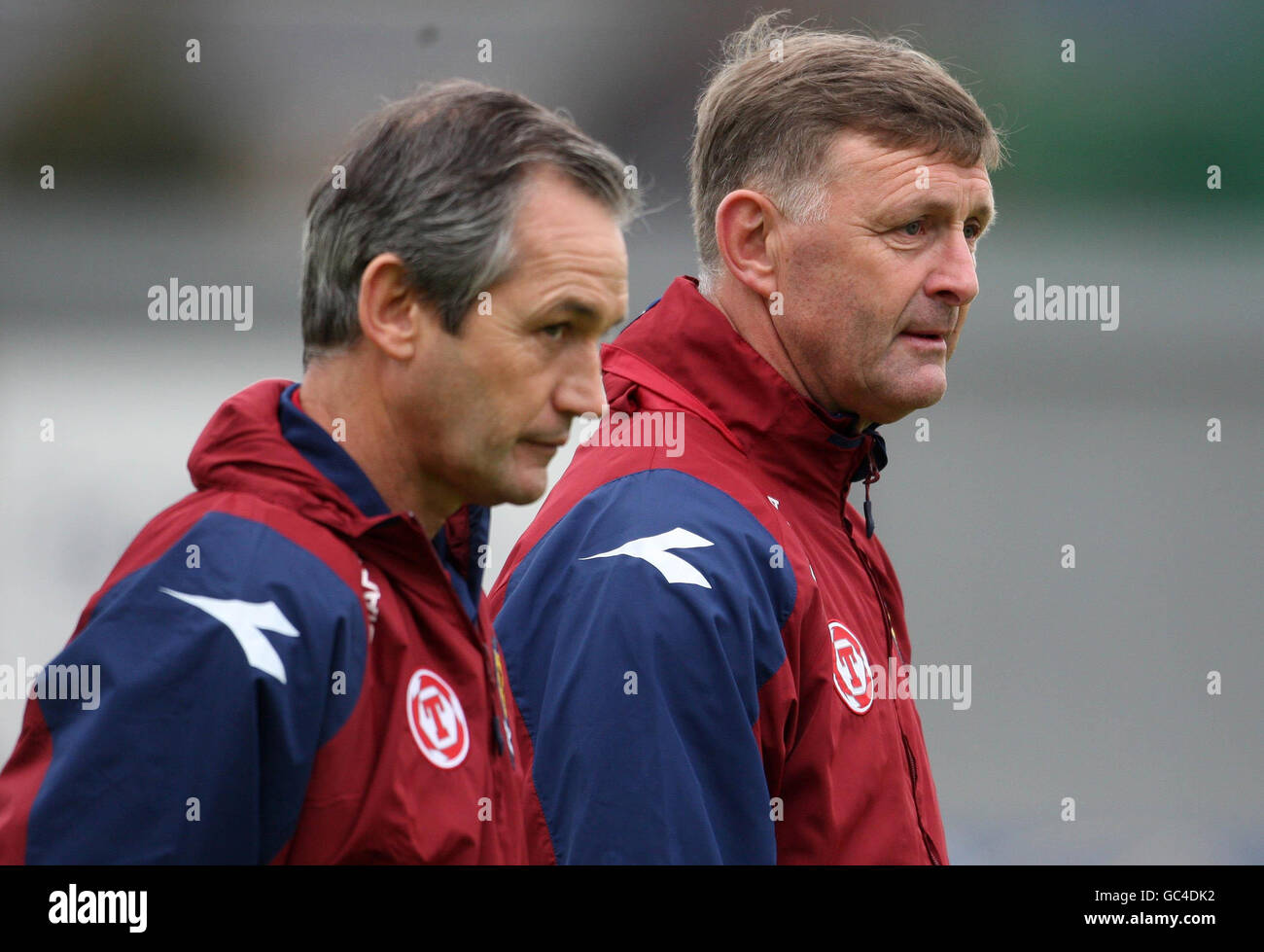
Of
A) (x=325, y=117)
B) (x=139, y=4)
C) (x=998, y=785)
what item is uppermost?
(x=139, y=4)

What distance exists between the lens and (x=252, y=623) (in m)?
1.33

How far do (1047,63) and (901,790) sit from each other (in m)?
7.05

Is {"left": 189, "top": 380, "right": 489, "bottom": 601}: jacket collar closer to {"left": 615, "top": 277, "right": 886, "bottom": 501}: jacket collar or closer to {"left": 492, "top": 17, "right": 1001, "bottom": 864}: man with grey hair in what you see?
{"left": 492, "top": 17, "right": 1001, "bottom": 864}: man with grey hair

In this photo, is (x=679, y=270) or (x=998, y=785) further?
(x=679, y=270)

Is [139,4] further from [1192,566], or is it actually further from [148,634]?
[148,634]

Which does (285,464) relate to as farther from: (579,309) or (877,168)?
(877,168)

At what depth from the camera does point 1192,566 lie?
8383mm

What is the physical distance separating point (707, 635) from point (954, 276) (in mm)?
766

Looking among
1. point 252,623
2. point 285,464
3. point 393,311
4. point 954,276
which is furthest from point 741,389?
point 252,623

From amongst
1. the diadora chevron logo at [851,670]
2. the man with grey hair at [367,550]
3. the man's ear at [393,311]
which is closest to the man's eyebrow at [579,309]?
the man with grey hair at [367,550]

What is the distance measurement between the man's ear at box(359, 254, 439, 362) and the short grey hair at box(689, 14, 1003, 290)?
2.71 ft

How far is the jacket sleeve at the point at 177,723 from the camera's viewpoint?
1.29 m
